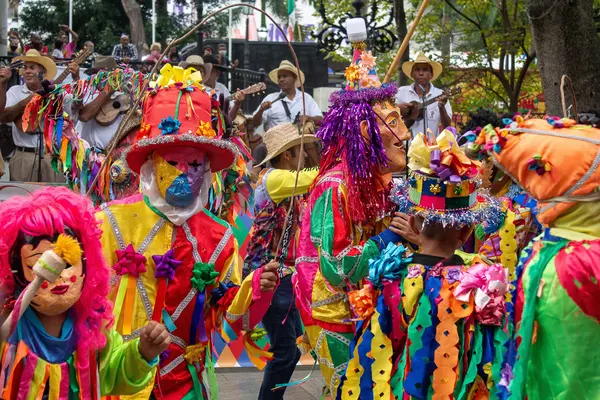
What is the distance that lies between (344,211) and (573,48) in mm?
3794

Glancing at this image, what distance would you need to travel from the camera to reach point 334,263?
16.5 feet

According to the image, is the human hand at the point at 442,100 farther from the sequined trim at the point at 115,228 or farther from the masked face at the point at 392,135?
the sequined trim at the point at 115,228

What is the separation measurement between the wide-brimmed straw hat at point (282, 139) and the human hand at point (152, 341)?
10.5ft

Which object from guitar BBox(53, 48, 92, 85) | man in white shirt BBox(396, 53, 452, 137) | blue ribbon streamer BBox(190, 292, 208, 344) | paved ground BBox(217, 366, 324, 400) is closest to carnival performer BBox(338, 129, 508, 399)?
blue ribbon streamer BBox(190, 292, 208, 344)

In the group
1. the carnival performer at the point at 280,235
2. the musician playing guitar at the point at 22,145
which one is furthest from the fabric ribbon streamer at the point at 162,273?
the musician playing guitar at the point at 22,145

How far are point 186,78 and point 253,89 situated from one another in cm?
416

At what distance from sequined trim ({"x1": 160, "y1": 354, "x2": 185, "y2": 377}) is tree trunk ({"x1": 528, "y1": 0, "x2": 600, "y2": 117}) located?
4.48m

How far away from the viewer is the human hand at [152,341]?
12.3 feet

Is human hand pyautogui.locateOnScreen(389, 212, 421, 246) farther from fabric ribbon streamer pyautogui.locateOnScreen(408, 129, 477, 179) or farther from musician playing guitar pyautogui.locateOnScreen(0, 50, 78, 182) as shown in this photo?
musician playing guitar pyautogui.locateOnScreen(0, 50, 78, 182)

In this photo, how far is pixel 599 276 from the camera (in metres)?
3.09

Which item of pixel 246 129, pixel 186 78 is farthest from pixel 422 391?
pixel 246 129

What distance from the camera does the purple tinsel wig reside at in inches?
207

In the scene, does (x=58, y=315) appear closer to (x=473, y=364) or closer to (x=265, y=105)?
(x=473, y=364)

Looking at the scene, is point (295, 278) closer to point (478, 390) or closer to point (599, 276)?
point (478, 390)
